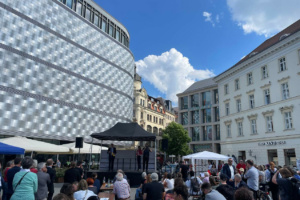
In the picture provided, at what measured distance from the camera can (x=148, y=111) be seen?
5956cm

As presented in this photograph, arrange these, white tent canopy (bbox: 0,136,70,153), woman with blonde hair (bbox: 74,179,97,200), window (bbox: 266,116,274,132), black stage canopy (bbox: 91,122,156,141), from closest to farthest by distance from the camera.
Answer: woman with blonde hair (bbox: 74,179,97,200), white tent canopy (bbox: 0,136,70,153), black stage canopy (bbox: 91,122,156,141), window (bbox: 266,116,274,132)

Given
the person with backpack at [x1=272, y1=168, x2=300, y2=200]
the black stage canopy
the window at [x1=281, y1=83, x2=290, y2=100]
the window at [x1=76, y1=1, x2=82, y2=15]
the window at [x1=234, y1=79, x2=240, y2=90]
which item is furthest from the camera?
the window at [x1=76, y1=1, x2=82, y2=15]

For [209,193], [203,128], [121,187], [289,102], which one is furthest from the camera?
[203,128]

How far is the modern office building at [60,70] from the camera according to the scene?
24000 mm

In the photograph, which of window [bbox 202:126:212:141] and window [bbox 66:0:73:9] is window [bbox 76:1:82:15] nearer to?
window [bbox 66:0:73:9]

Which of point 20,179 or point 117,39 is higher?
point 117,39

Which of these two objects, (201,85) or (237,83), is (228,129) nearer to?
(237,83)

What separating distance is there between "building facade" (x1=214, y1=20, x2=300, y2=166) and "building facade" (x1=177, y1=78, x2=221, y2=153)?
14.6 metres

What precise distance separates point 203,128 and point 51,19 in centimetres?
3721

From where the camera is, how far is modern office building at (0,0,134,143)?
2400 centimetres

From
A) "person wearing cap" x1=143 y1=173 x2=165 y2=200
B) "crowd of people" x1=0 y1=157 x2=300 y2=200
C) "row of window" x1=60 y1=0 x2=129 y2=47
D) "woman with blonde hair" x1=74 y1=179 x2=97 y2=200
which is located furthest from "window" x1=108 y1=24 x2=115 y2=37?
"woman with blonde hair" x1=74 y1=179 x2=97 y2=200

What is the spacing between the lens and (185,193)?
484 centimetres

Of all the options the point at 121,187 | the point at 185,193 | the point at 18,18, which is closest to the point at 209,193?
the point at 185,193

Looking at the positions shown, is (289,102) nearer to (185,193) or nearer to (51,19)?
(185,193)
